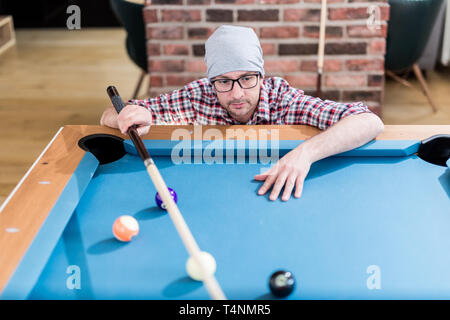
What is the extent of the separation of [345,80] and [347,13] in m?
0.38

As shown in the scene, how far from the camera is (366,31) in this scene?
2.82 meters

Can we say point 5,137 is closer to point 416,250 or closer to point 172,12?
Result: point 172,12

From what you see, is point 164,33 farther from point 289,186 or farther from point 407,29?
point 289,186

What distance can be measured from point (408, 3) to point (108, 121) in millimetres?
2165

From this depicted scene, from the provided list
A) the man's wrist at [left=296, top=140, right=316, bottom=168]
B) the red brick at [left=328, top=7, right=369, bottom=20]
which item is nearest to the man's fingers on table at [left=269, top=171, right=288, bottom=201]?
the man's wrist at [left=296, top=140, right=316, bottom=168]

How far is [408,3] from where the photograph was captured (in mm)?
3062

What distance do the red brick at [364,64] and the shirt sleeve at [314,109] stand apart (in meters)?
1.13

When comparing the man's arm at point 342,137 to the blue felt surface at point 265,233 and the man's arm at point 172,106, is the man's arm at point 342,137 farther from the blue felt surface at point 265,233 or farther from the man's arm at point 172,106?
the man's arm at point 172,106

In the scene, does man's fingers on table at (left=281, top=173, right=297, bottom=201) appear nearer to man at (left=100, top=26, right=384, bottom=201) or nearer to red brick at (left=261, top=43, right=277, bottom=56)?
man at (left=100, top=26, right=384, bottom=201)

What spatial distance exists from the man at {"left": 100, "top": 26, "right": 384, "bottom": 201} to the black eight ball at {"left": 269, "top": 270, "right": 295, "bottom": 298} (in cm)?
38

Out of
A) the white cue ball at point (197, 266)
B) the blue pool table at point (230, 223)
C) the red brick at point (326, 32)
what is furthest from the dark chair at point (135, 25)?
the white cue ball at point (197, 266)

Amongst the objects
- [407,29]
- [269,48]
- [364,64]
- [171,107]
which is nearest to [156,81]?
[269,48]

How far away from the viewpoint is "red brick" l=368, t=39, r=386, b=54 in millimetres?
2844
